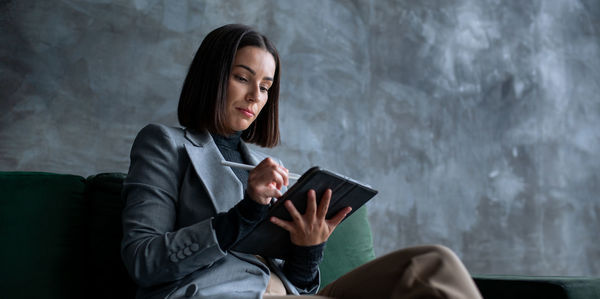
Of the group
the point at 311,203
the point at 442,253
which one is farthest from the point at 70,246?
the point at 442,253

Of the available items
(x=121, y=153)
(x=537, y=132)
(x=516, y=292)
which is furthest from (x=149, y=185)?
(x=537, y=132)

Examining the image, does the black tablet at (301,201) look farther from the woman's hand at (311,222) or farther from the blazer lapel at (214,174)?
the blazer lapel at (214,174)

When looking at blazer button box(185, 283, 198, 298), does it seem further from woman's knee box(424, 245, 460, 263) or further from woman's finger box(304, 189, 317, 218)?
woman's knee box(424, 245, 460, 263)

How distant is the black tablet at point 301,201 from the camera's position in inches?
38.8

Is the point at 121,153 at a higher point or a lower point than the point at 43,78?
lower

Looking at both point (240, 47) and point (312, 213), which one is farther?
point (240, 47)

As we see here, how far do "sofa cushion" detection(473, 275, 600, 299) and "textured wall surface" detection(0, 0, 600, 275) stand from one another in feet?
3.18

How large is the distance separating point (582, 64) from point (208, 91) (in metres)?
2.85

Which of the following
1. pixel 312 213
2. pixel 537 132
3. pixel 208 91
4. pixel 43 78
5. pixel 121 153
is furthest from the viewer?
pixel 537 132

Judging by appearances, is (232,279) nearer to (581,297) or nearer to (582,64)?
(581,297)

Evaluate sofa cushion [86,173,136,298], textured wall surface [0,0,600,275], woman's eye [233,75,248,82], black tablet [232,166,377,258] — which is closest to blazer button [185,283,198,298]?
black tablet [232,166,377,258]

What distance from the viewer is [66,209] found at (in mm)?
1357

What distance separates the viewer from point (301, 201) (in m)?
1.05

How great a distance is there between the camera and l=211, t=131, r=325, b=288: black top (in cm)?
101
